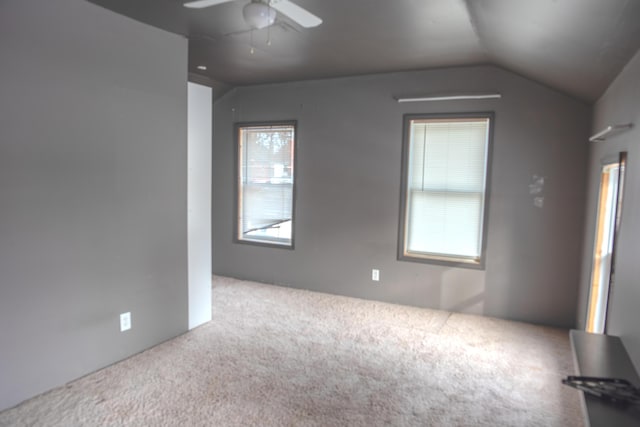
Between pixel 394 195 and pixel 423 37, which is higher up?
pixel 423 37

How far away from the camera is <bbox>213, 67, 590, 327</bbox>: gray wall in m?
3.74

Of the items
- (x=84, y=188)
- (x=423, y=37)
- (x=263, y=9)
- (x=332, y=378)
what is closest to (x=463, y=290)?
(x=332, y=378)

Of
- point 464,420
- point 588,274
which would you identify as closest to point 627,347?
point 464,420

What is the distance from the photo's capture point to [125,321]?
117 inches

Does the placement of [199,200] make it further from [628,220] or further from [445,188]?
[628,220]

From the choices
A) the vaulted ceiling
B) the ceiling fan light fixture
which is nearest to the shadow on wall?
the vaulted ceiling

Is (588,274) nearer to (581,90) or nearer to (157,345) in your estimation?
(581,90)

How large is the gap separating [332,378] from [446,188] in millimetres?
2326

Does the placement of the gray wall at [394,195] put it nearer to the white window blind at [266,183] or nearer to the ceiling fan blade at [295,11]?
the white window blind at [266,183]

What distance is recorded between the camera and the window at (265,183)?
16.3ft

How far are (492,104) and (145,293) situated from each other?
3.56 m

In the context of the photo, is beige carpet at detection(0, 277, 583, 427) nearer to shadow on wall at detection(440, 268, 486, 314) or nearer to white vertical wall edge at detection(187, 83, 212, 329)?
shadow on wall at detection(440, 268, 486, 314)

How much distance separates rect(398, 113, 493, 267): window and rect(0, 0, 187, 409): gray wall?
7.68 feet

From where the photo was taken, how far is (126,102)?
2881 millimetres
